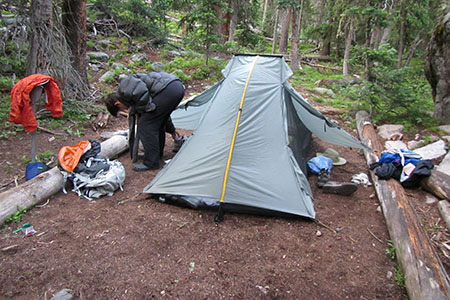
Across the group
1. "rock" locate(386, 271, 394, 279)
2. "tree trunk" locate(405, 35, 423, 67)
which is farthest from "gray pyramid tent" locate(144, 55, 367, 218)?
"tree trunk" locate(405, 35, 423, 67)

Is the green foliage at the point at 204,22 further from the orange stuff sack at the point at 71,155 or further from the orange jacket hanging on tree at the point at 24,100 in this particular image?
the orange stuff sack at the point at 71,155

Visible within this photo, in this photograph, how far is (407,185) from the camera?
4547 millimetres

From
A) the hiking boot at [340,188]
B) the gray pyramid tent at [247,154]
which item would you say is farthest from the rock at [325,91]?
the hiking boot at [340,188]

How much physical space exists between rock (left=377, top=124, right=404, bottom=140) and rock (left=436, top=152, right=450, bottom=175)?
173cm

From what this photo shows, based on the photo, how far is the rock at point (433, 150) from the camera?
551 centimetres

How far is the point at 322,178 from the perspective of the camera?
4605 mm

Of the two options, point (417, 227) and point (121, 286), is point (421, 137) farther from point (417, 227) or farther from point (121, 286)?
point (121, 286)

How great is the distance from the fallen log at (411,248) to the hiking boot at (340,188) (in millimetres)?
422

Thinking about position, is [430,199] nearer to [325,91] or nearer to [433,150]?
[433,150]

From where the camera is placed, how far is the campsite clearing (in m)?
2.64

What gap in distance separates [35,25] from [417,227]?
762 cm

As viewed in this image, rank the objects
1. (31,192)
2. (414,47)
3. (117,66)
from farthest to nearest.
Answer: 1. (414,47)
2. (117,66)
3. (31,192)

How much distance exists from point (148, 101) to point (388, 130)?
587 cm

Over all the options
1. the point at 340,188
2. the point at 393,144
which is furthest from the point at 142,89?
the point at 393,144
